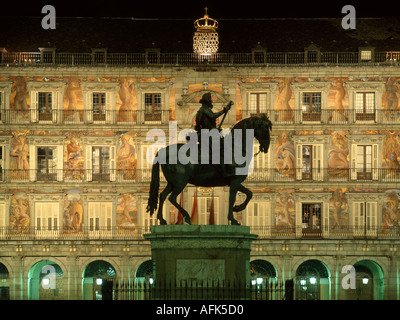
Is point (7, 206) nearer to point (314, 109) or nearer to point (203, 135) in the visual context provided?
point (314, 109)

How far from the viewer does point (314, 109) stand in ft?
226

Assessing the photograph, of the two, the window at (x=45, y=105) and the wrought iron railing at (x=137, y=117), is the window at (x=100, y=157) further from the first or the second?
the window at (x=45, y=105)

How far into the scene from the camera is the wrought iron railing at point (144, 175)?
68.1 metres

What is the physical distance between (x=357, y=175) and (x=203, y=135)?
3585 centimetres

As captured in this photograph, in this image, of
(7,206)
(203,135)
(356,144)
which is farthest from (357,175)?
(203,135)

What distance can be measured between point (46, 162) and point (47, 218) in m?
3.06

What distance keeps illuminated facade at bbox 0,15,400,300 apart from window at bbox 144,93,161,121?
8 cm

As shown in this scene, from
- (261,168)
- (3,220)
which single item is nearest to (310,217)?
(261,168)

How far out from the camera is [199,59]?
68750 mm

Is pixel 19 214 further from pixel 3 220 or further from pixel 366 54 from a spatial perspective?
pixel 366 54

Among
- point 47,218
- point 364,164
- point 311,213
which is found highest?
point 364,164

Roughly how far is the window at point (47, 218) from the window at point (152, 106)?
690cm
